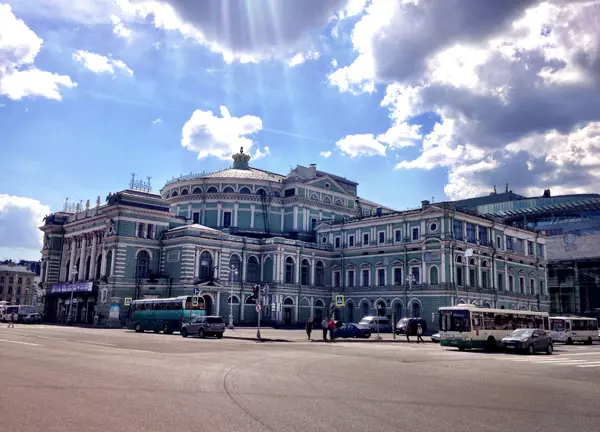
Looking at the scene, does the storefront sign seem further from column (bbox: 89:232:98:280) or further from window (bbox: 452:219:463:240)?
window (bbox: 452:219:463:240)

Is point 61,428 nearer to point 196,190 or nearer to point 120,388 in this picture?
point 120,388

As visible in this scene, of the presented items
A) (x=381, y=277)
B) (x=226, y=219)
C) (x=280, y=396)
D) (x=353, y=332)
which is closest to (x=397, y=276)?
(x=381, y=277)

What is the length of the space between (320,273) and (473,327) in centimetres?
4511

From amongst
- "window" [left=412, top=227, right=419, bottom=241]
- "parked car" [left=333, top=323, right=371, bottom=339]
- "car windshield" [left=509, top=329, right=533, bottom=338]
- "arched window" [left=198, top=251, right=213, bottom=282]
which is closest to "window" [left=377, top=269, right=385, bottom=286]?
"window" [left=412, top=227, right=419, bottom=241]

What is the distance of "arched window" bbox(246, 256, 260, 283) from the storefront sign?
773 inches

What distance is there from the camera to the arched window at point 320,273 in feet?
253

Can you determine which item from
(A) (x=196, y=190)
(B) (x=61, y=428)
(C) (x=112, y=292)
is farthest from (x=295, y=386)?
(A) (x=196, y=190)

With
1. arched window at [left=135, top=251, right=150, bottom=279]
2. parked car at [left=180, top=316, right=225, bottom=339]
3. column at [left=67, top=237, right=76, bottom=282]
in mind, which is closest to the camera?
parked car at [left=180, top=316, right=225, bottom=339]

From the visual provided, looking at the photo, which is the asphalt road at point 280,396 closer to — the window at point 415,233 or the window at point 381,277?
the window at point 415,233

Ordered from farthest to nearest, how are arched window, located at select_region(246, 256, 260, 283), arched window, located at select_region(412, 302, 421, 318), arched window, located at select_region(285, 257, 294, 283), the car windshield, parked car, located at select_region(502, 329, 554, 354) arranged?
arched window, located at select_region(285, 257, 294, 283)
arched window, located at select_region(246, 256, 260, 283)
arched window, located at select_region(412, 302, 421, 318)
the car windshield
parked car, located at select_region(502, 329, 554, 354)

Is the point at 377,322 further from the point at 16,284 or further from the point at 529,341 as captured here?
the point at 16,284

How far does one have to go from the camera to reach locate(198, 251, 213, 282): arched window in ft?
225

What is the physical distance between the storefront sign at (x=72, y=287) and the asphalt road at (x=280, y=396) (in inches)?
1967

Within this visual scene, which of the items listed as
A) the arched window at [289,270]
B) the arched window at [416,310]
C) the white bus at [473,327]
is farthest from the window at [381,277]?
the white bus at [473,327]
